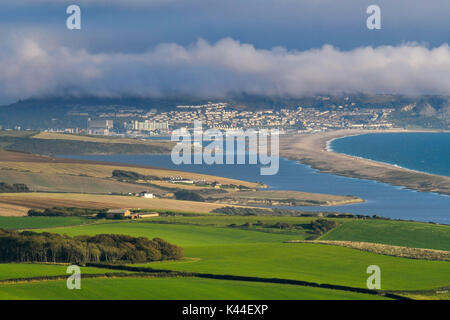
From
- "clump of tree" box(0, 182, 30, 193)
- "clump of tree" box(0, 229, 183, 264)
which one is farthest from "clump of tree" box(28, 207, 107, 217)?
"clump of tree" box(0, 229, 183, 264)

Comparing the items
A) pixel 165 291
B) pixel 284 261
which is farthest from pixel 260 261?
pixel 165 291

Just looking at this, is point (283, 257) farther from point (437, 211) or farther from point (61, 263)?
point (437, 211)

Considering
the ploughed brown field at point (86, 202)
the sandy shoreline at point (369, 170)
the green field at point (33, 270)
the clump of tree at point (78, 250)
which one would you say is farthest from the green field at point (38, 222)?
the sandy shoreline at point (369, 170)

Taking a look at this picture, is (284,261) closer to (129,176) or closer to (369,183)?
(129,176)

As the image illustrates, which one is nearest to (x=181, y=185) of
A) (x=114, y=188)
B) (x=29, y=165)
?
(x=114, y=188)

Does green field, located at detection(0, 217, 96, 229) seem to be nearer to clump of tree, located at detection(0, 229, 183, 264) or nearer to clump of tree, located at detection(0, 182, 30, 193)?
clump of tree, located at detection(0, 229, 183, 264)

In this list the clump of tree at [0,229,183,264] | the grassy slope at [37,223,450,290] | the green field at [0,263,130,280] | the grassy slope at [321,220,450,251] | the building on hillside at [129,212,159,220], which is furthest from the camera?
the building on hillside at [129,212,159,220]
